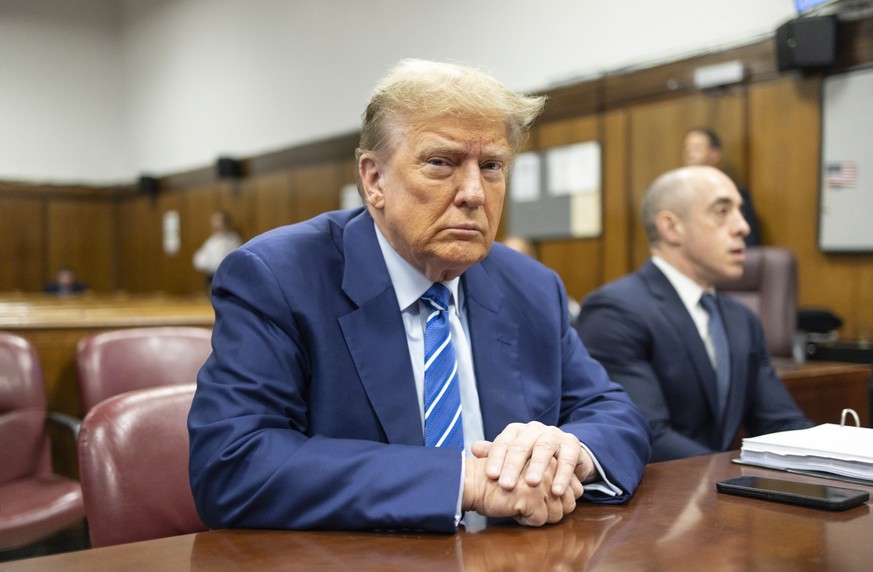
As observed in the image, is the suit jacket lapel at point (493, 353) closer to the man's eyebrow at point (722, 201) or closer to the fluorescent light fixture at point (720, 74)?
the man's eyebrow at point (722, 201)

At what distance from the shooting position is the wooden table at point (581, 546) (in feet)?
3.32

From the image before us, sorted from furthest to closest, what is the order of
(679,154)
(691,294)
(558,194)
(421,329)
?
1. (558,194)
2. (679,154)
3. (691,294)
4. (421,329)

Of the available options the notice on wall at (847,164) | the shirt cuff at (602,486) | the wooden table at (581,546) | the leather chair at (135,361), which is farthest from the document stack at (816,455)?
the notice on wall at (847,164)

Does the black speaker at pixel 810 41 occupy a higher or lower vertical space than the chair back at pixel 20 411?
higher

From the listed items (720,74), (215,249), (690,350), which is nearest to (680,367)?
(690,350)

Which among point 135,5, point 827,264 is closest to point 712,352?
point 827,264

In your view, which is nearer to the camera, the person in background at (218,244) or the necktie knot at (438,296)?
the necktie knot at (438,296)

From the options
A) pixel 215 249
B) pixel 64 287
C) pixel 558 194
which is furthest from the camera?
pixel 64 287

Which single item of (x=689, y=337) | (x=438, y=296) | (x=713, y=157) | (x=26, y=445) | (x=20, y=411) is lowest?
(x=26, y=445)

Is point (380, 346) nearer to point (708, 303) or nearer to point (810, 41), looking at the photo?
point (708, 303)

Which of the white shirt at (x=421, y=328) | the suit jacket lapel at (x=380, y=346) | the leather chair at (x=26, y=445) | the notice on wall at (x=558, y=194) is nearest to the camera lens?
the suit jacket lapel at (x=380, y=346)

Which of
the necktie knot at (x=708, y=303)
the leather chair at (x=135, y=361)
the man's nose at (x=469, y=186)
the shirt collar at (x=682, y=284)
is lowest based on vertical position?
the leather chair at (x=135, y=361)

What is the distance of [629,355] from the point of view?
2.53m

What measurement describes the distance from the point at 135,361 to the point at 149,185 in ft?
35.6
